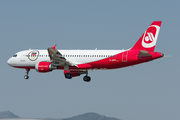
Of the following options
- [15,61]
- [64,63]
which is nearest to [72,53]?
[64,63]

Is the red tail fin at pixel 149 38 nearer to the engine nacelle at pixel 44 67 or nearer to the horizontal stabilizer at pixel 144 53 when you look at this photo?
the horizontal stabilizer at pixel 144 53

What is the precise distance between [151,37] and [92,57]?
36.9ft

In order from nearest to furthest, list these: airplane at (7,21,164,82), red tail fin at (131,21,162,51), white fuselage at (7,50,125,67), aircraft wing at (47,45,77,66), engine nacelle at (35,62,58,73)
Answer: airplane at (7,21,164,82)
aircraft wing at (47,45,77,66)
red tail fin at (131,21,162,51)
engine nacelle at (35,62,58,73)
white fuselage at (7,50,125,67)

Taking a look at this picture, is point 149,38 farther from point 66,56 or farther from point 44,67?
point 44,67

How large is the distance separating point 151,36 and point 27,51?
24.1 m

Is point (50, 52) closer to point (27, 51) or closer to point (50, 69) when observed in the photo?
point (50, 69)

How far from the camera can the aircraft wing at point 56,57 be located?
62.6 m

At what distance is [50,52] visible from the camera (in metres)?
63.2

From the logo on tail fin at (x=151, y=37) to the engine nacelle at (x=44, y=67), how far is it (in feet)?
56.1

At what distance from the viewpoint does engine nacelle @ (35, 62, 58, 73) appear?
64.1m

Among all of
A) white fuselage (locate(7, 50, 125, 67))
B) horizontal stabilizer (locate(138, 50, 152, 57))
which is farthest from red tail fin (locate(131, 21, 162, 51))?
white fuselage (locate(7, 50, 125, 67))

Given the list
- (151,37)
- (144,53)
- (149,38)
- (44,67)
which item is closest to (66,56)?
(44,67)

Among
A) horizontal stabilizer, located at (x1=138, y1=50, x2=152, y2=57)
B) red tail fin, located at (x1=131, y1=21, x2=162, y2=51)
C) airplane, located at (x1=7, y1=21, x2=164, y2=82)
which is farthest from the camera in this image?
red tail fin, located at (x1=131, y1=21, x2=162, y2=51)

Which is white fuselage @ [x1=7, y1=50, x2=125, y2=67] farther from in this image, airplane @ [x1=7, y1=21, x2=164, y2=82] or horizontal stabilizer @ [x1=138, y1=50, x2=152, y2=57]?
horizontal stabilizer @ [x1=138, y1=50, x2=152, y2=57]
